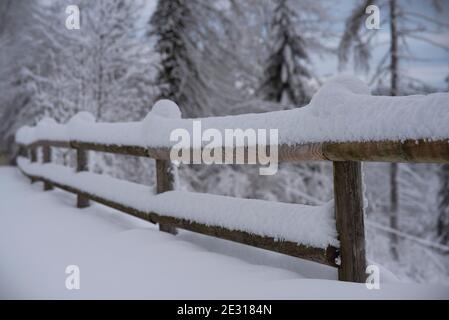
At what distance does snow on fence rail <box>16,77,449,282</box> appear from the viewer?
1.95m

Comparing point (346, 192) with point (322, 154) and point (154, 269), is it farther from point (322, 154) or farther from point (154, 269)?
point (154, 269)

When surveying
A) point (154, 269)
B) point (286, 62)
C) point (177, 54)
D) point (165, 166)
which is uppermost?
point (177, 54)

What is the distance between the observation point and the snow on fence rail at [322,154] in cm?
195

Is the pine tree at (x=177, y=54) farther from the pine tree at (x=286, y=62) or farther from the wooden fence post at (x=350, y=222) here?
the wooden fence post at (x=350, y=222)

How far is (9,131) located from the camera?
59.8 feet

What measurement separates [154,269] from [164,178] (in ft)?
3.99

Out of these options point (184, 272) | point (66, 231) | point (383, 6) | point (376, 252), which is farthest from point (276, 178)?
point (184, 272)

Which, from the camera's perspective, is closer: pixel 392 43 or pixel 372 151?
pixel 372 151

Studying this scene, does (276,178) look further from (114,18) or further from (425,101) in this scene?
(425,101)

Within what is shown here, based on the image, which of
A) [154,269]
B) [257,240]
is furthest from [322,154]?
[154,269]

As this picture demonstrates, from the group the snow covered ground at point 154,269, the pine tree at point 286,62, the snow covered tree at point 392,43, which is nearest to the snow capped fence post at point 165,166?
the snow covered ground at point 154,269

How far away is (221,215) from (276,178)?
12072mm

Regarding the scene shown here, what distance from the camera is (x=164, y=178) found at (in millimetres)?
3885
